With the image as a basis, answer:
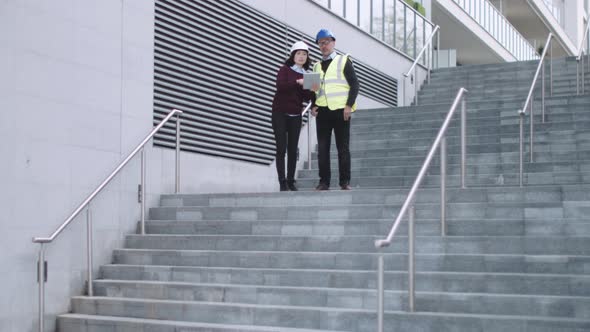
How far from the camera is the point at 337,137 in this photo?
30.1 feet

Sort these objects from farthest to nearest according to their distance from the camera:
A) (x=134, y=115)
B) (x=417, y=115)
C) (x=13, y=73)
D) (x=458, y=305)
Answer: (x=417, y=115), (x=134, y=115), (x=13, y=73), (x=458, y=305)

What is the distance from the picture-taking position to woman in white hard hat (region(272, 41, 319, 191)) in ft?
31.1

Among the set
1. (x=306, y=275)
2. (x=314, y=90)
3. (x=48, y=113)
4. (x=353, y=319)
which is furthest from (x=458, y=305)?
(x=48, y=113)

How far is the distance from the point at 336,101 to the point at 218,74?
2680 millimetres

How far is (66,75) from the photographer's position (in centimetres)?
→ 852

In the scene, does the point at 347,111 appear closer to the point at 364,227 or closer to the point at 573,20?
the point at 364,227

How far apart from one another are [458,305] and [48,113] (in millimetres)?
4350

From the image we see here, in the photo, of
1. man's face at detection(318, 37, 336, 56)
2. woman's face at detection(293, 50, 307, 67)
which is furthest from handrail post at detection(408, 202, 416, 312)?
woman's face at detection(293, 50, 307, 67)

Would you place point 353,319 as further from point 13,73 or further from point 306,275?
point 13,73

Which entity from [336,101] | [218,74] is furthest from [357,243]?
[218,74]

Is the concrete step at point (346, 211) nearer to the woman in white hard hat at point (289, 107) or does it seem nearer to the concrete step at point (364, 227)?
the concrete step at point (364, 227)

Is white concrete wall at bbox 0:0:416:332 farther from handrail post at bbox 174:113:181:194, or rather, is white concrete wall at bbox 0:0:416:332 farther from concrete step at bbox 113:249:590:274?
concrete step at bbox 113:249:590:274

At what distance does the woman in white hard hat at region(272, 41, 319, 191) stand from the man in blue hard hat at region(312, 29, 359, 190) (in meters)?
0.30

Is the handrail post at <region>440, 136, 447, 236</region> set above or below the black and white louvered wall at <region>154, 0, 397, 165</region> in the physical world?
below
